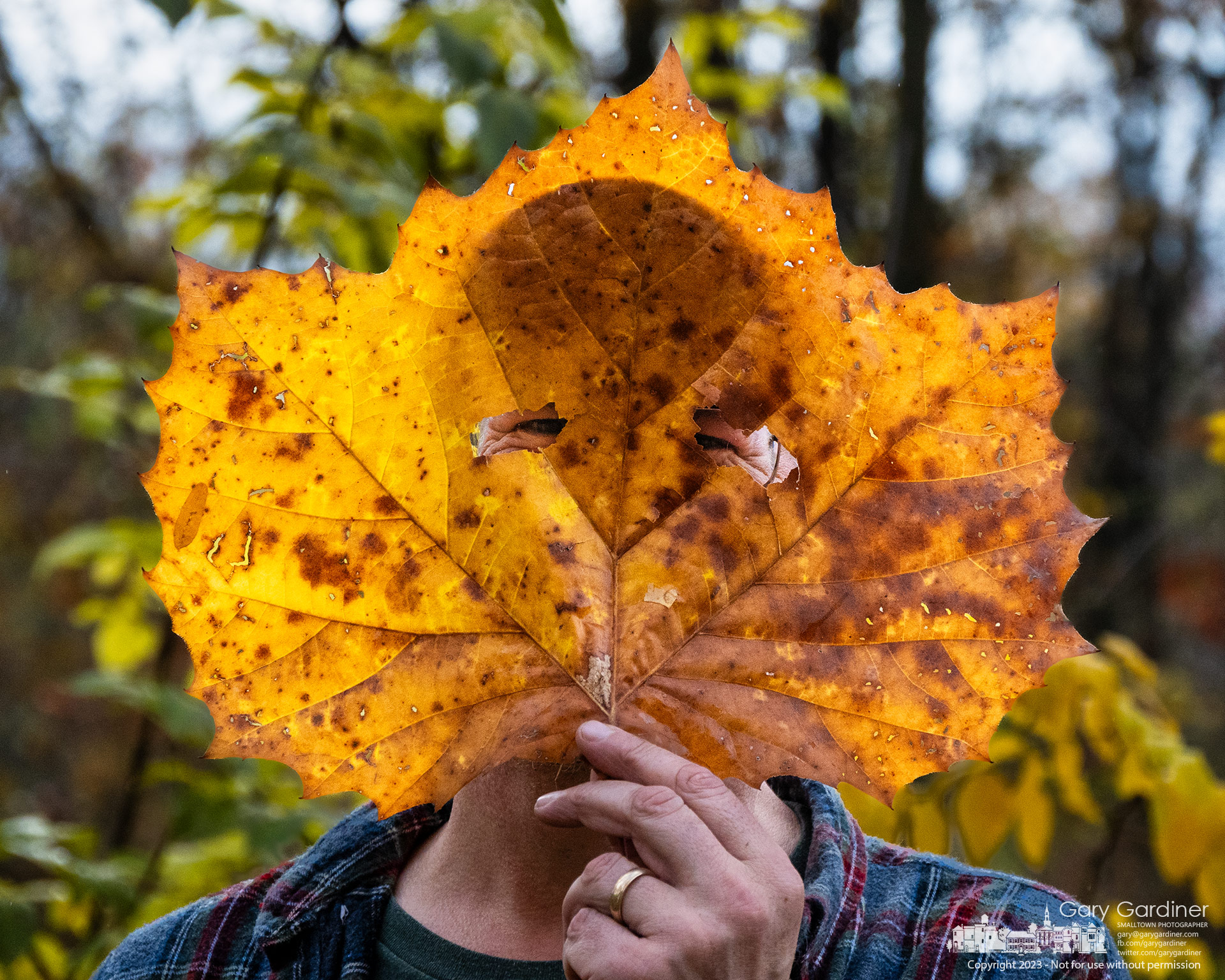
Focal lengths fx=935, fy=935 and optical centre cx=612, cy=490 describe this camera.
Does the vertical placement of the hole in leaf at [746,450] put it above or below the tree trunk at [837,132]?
below

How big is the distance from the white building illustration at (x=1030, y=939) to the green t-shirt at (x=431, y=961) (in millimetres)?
523

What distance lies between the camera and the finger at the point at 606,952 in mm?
691

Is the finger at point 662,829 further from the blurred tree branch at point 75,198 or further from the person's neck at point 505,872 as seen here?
the blurred tree branch at point 75,198

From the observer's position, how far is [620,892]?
722 millimetres

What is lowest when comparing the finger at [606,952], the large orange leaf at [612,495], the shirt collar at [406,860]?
the shirt collar at [406,860]

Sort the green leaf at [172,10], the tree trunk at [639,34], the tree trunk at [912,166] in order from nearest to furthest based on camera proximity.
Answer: the green leaf at [172,10] → the tree trunk at [912,166] → the tree trunk at [639,34]

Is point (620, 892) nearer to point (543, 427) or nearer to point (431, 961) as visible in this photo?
point (543, 427)

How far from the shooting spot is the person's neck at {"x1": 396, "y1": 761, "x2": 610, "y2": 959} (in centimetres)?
121

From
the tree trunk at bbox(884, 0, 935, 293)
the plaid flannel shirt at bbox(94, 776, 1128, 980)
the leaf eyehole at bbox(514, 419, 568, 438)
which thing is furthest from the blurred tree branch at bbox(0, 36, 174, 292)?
the leaf eyehole at bbox(514, 419, 568, 438)

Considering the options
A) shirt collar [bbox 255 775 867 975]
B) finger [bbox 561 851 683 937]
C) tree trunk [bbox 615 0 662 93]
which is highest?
tree trunk [bbox 615 0 662 93]

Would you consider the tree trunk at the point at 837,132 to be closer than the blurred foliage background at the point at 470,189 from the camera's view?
No

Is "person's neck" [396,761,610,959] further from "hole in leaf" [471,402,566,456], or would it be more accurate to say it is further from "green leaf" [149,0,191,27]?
"green leaf" [149,0,191,27]

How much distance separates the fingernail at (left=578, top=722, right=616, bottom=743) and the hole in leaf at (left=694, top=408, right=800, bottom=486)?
0.77 feet

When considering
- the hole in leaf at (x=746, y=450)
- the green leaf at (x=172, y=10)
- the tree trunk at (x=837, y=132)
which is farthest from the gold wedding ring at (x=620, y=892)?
the tree trunk at (x=837, y=132)
